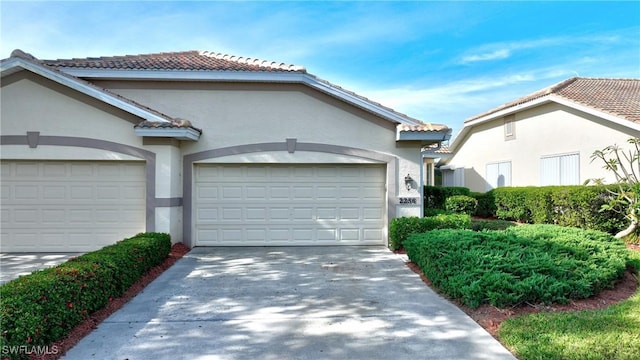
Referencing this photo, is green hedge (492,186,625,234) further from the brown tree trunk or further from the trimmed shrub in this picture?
the brown tree trunk

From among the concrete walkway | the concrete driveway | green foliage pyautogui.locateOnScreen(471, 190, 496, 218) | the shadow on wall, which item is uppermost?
the shadow on wall

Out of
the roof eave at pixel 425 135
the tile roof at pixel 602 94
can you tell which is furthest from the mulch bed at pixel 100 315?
the tile roof at pixel 602 94

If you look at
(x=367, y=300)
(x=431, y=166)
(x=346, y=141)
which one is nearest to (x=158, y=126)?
(x=346, y=141)

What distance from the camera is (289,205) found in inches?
389

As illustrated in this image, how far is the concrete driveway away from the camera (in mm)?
3941

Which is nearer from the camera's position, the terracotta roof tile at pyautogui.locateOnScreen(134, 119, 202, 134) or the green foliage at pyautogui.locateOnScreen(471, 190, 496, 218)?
the terracotta roof tile at pyautogui.locateOnScreen(134, 119, 202, 134)

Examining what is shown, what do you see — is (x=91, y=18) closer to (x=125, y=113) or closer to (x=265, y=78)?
(x=125, y=113)

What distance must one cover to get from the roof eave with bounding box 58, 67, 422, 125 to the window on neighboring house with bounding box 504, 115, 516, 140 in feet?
31.0

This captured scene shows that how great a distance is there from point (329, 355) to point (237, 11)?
9234 millimetres

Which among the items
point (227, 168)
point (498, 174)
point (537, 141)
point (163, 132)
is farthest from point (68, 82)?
point (498, 174)

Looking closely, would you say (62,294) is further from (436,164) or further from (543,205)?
(436,164)

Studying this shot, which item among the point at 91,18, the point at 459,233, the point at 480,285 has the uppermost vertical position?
the point at 91,18

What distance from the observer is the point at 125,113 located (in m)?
8.90

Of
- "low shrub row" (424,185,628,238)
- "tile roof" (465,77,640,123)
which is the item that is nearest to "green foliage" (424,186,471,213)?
"low shrub row" (424,185,628,238)
